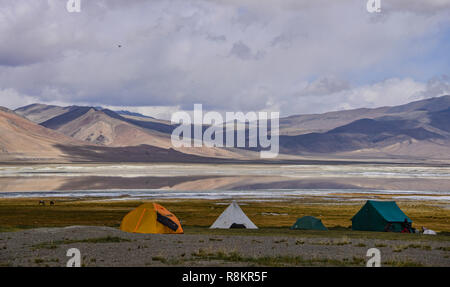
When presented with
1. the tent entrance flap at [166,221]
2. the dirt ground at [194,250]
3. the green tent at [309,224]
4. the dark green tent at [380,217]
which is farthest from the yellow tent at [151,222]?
the dark green tent at [380,217]

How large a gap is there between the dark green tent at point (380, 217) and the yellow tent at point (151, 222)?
1156 cm

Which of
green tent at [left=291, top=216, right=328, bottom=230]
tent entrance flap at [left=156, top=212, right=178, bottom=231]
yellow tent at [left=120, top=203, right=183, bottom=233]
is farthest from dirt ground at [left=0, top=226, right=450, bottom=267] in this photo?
green tent at [left=291, top=216, right=328, bottom=230]

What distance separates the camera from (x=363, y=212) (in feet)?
114

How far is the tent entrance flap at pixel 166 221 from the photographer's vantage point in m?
28.8

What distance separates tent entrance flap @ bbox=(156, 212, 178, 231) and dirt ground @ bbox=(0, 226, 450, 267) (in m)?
3.28

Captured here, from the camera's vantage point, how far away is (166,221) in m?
28.8

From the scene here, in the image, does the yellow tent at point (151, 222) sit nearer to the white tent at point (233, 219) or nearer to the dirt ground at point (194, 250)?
the dirt ground at point (194, 250)

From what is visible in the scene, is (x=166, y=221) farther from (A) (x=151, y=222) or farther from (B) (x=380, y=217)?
(B) (x=380, y=217)

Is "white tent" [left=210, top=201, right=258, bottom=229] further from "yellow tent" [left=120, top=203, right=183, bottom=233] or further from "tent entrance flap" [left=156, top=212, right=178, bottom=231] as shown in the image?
"tent entrance flap" [left=156, top=212, right=178, bottom=231]

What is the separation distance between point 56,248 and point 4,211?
3762cm

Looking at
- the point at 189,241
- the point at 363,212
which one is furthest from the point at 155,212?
the point at 363,212

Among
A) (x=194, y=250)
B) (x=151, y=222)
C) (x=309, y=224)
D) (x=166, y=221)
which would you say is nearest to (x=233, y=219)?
(x=309, y=224)
